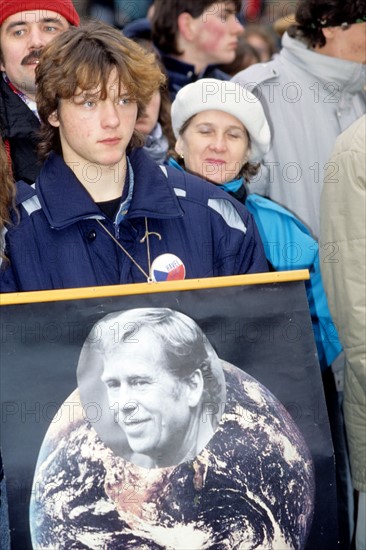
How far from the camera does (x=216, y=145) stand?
3.76 metres

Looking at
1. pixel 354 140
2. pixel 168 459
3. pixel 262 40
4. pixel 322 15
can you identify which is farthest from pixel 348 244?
pixel 262 40

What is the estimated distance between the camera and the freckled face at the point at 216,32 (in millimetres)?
4918

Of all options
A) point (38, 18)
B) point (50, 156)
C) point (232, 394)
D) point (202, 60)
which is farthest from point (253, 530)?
point (202, 60)

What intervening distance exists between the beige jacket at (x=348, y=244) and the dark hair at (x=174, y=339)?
23.8 inches

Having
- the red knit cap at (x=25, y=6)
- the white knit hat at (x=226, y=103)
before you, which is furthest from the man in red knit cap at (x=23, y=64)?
the white knit hat at (x=226, y=103)

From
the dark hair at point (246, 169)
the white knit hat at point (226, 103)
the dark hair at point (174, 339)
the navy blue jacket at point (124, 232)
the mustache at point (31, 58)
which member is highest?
the mustache at point (31, 58)

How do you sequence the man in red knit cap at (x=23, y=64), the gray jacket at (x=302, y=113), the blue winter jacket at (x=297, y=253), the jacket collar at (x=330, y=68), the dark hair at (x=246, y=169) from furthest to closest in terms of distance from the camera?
the jacket collar at (x=330, y=68) → the gray jacket at (x=302, y=113) → the dark hair at (x=246, y=169) → the blue winter jacket at (x=297, y=253) → the man in red knit cap at (x=23, y=64)

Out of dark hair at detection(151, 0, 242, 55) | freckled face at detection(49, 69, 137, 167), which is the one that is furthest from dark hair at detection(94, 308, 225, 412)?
dark hair at detection(151, 0, 242, 55)

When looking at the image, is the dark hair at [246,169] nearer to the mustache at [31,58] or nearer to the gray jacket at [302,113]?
the gray jacket at [302,113]

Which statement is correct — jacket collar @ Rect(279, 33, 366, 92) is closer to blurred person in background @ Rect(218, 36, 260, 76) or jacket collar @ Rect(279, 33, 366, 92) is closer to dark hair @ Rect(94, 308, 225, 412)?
blurred person in background @ Rect(218, 36, 260, 76)

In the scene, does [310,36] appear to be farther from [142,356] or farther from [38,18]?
[142,356]

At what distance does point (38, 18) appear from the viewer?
12.3 feet

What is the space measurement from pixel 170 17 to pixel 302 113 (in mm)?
1011

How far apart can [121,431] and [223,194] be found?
0.90 m
